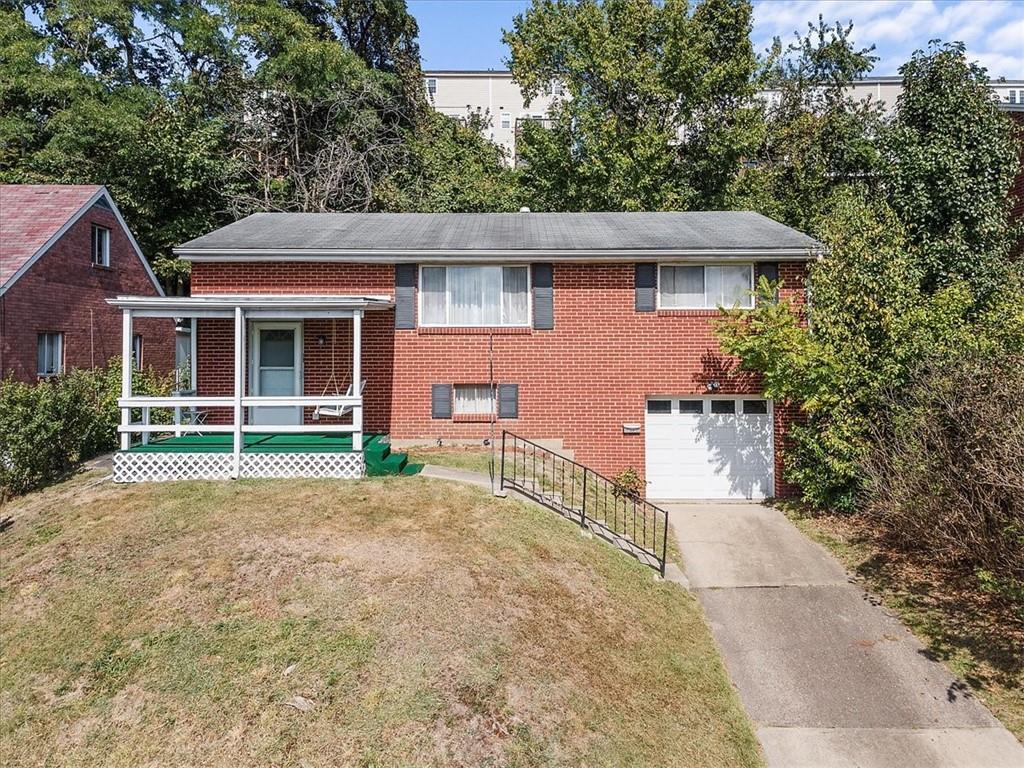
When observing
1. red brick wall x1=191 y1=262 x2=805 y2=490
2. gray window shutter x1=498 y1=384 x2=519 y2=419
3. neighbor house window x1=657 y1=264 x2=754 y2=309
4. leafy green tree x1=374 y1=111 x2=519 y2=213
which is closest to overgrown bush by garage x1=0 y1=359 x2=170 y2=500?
red brick wall x1=191 y1=262 x2=805 y2=490

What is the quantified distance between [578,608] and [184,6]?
3327 centimetres

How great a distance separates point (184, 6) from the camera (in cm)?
2798

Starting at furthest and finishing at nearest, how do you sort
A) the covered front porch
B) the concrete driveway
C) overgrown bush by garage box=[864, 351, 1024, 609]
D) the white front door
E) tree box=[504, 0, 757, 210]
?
tree box=[504, 0, 757, 210]
the white front door
the covered front porch
overgrown bush by garage box=[864, 351, 1024, 609]
the concrete driveway

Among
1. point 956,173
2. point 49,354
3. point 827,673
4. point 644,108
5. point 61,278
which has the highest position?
point 644,108

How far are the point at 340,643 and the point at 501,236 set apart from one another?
9.35 metres

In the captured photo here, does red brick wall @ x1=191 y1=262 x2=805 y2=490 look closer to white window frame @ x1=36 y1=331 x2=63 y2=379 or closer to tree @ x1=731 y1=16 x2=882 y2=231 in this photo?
white window frame @ x1=36 y1=331 x2=63 y2=379

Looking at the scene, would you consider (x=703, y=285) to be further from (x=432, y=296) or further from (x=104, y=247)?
(x=104, y=247)

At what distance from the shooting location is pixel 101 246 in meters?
17.7

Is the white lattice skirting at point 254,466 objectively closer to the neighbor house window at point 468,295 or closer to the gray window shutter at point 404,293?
the gray window shutter at point 404,293

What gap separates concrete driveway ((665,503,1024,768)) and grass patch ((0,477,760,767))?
1.53 ft

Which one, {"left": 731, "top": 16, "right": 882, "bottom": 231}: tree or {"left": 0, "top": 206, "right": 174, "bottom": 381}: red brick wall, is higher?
{"left": 731, "top": 16, "right": 882, "bottom": 231}: tree

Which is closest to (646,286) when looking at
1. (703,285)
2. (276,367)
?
(703,285)

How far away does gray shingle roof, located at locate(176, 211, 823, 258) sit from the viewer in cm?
1180

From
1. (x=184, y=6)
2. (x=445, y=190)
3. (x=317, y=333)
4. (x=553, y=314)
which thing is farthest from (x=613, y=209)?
(x=184, y=6)
